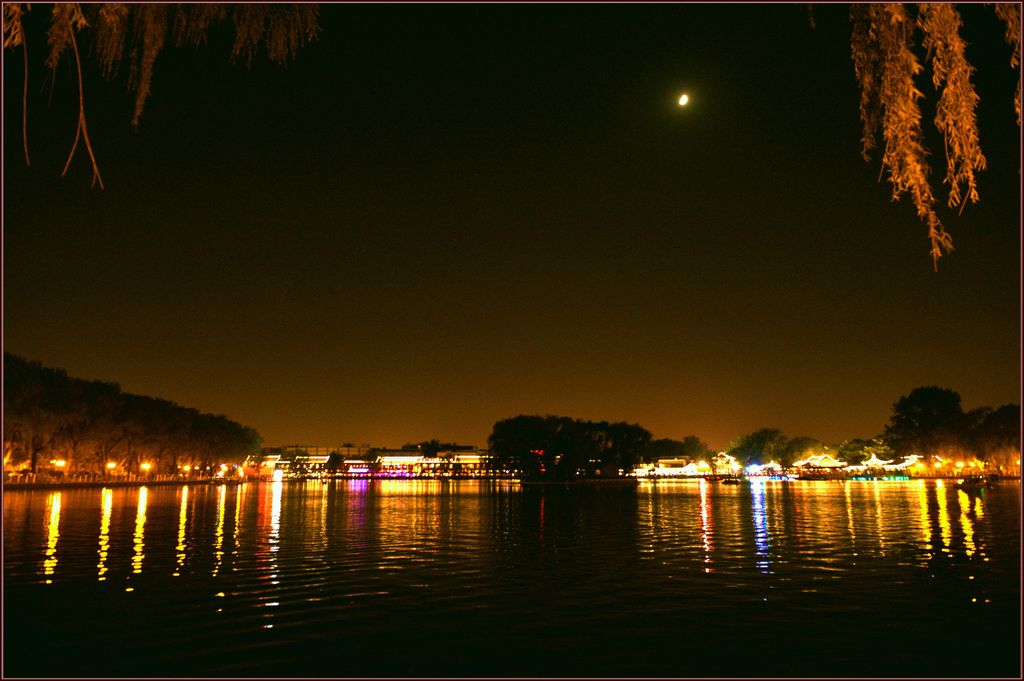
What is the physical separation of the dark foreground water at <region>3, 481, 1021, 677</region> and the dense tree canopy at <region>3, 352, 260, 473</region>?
43.3 meters

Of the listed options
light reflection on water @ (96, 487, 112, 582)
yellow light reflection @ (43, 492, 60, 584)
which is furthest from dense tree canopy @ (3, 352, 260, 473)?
light reflection on water @ (96, 487, 112, 582)

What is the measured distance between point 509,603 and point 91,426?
85121mm

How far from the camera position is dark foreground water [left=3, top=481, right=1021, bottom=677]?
12.2 meters

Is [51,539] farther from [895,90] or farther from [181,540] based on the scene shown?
[895,90]

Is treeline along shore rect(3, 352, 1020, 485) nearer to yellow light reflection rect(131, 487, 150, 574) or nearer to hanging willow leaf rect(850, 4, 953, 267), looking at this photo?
yellow light reflection rect(131, 487, 150, 574)

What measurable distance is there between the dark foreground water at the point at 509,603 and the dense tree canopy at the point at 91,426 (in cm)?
4328

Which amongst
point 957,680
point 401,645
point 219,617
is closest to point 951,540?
point 957,680

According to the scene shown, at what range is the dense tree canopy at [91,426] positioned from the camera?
69500 mm

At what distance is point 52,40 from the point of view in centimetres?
529

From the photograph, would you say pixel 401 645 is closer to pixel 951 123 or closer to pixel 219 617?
pixel 219 617

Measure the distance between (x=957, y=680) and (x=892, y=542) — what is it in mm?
19103

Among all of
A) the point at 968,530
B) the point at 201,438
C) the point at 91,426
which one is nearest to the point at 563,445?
the point at 201,438

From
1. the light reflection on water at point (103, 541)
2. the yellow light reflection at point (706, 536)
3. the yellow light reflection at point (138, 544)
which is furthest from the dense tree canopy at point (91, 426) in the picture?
the yellow light reflection at point (706, 536)

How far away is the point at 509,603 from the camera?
16906 millimetres
